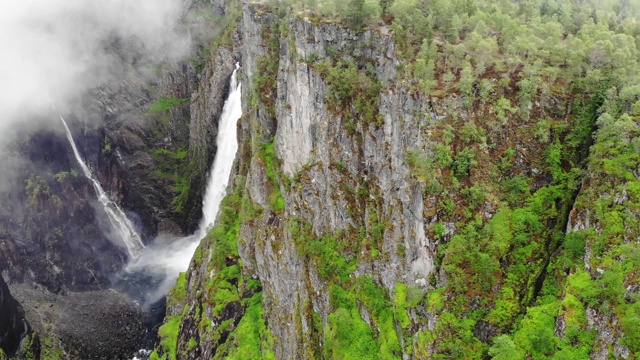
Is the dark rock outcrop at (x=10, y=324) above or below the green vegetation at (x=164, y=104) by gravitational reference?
below

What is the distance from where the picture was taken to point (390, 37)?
4353 centimetres

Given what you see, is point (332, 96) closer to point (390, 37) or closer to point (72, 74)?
point (390, 37)

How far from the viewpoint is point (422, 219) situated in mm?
36594

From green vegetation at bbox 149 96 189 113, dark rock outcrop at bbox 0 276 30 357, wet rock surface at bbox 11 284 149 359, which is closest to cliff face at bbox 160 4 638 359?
wet rock surface at bbox 11 284 149 359

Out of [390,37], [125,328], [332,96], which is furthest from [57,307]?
[390,37]

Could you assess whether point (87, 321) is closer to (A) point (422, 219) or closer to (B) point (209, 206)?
(B) point (209, 206)

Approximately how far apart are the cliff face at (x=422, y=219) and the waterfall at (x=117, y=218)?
36.2 m

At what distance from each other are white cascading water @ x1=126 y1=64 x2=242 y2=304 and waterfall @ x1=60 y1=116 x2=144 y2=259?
2.19 m

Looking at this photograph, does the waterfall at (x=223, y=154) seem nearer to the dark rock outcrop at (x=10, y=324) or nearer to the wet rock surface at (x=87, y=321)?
the wet rock surface at (x=87, y=321)

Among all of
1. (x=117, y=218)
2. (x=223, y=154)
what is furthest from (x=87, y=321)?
(x=223, y=154)

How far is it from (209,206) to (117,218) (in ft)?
64.4

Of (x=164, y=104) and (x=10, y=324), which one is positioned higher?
(x=164, y=104)

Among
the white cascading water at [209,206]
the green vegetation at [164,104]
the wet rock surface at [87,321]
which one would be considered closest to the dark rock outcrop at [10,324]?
the wet rock surface at [87,321]

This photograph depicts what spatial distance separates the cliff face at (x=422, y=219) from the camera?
30.3 meters
